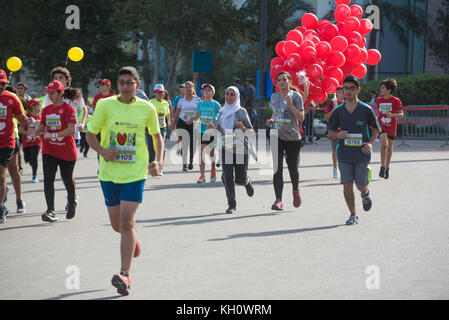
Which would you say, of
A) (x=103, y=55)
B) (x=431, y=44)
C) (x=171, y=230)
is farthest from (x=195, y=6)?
(x=171, y=230)

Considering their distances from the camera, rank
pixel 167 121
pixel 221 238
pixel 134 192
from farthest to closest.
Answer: pixel 167 121
pixel 221 238
pixel 134 192

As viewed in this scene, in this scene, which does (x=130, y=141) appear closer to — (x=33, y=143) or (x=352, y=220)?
(x=352, y=220)

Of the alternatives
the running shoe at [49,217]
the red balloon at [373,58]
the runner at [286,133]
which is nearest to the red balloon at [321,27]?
the red balloon at [373,58]

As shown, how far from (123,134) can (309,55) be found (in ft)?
23.8

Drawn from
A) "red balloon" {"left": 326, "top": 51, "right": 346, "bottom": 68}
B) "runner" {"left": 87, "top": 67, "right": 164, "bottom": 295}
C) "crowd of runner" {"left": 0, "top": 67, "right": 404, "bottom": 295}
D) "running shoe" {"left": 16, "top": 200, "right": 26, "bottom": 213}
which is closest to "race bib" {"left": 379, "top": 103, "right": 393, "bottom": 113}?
"red balloon" {"left": 326, "top": 51, "right": 346, "bottom": 68}

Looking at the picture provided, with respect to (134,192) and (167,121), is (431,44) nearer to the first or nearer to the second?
(167,121)

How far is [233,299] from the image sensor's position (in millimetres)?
5309

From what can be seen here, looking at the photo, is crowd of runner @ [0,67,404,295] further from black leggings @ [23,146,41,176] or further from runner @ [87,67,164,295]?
black leggings @ [23,146,41,176]

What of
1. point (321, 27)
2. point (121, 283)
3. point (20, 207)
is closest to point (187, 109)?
point (321, 27)

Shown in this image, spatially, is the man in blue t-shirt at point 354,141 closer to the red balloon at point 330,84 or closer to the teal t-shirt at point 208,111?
the red balloon at point 330,84

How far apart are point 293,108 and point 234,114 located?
2.81ft

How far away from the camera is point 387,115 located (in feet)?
45.9

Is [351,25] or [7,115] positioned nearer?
[7,115]

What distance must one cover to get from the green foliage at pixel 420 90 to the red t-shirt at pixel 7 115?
23956 mm
